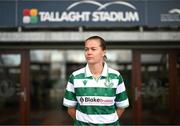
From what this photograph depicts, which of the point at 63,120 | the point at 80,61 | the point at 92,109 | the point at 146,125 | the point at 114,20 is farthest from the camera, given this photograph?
the point at 80,61

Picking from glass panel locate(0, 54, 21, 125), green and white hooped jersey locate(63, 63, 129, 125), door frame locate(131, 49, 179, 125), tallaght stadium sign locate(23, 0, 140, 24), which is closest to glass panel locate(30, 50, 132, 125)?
door frame locate(131, 49, 179, 125)

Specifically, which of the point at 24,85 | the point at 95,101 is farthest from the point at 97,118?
the point at 24,85

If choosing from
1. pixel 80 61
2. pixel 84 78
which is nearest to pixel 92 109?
pixel 84 78

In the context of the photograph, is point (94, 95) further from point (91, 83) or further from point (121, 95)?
point (121, 95)

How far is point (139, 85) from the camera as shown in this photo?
388 inches

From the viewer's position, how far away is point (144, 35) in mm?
9344

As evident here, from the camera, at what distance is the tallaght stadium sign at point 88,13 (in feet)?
30.5

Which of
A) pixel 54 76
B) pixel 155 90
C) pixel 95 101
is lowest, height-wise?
pixel 54 76

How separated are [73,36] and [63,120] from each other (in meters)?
2.64

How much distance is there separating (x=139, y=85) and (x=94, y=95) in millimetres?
6564

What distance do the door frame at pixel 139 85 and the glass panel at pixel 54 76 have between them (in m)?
0.31

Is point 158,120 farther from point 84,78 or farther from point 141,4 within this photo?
point 84,78

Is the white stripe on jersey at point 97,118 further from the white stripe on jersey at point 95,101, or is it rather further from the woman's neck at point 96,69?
the woman's neck at point 96,69

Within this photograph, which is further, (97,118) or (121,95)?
(121,95)
